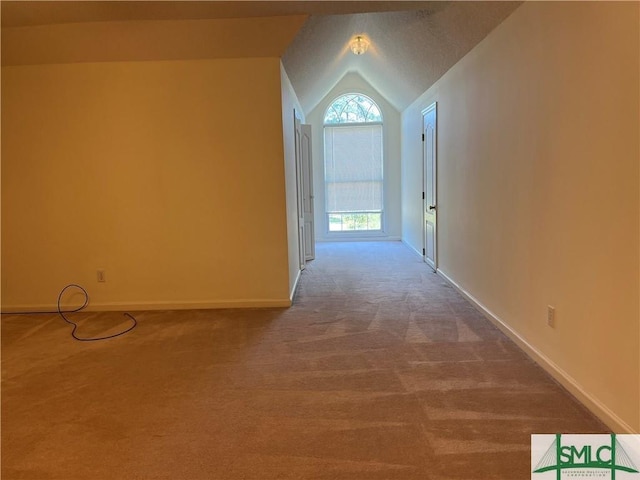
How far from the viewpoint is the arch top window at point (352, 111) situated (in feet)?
26.5

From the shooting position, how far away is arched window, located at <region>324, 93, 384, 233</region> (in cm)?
807

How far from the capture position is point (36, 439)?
208cm

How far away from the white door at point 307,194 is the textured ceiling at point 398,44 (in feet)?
1.76

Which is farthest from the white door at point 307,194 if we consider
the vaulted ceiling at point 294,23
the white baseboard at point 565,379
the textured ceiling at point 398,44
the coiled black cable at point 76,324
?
the white baseboard at point 565,379

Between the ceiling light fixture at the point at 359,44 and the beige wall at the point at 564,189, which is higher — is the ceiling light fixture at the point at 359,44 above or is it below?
above

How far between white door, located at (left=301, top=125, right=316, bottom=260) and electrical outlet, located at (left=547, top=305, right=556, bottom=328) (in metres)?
3.99

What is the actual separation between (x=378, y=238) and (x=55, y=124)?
18.4 feet

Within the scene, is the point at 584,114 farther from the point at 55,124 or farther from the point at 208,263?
the point at 55,124

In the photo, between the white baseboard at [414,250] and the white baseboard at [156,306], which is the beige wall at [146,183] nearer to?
the white baseboard at [156,306]

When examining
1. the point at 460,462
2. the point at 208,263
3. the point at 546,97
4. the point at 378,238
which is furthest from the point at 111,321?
the point at 378,238

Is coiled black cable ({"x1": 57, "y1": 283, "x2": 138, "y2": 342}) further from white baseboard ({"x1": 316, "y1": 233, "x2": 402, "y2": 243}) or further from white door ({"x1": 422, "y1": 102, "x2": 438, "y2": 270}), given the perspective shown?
white baseboard ({"x1": 316, "y1": 233, "x2": 402, "y2": 243})

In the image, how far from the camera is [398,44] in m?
4.95

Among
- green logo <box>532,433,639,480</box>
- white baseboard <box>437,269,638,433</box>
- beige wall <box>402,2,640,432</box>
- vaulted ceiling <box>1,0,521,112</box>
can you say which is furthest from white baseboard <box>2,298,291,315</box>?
green logo <box>532,433,639,480</box>

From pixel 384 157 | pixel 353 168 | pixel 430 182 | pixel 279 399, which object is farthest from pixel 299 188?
pixel 279 399
